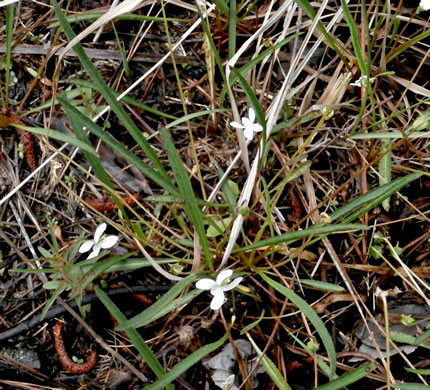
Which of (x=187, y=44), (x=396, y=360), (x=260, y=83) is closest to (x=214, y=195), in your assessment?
(x=260, y=83)

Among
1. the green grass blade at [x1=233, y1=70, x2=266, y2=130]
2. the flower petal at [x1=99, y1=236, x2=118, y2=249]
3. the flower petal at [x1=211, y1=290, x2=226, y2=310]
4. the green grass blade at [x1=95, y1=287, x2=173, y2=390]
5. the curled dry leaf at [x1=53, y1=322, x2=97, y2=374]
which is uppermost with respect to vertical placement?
the green grass blade at [x1=233, y1=70, x2=266, y2=130]

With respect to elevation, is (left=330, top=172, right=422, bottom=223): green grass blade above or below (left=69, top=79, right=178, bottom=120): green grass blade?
below

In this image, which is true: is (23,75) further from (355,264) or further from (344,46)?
(355,264)

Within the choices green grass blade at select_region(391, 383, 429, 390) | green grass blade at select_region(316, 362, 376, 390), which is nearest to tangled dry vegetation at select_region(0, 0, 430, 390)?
green grass blade at select_region(391, 383, 429, 390)

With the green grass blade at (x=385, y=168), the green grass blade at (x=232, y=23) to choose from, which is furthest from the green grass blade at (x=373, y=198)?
the green grass blade at (x=232, y=23)

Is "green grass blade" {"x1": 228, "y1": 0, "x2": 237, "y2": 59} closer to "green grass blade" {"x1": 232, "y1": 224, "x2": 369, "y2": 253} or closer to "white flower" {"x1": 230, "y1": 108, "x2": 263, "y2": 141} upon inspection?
"white flower" {"x1": 230, "y1": 108, "x2": 263, "y2": 141}

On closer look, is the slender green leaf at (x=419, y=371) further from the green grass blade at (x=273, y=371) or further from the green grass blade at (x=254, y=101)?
the green grass blade at (x=254, y=101)
